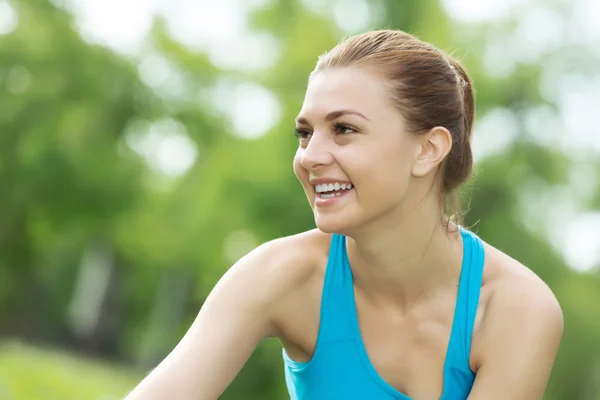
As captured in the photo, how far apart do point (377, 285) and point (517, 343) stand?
45 cm

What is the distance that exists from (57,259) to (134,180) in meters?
7.96

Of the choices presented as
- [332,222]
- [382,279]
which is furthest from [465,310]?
[332,222]

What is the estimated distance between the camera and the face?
2.43 metres

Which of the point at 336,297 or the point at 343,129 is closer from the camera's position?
the point at 343,129

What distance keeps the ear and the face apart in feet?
0.28

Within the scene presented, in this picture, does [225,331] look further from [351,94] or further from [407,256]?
[351,94]

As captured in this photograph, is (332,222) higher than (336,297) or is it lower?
higher

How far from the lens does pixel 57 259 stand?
22734 mm

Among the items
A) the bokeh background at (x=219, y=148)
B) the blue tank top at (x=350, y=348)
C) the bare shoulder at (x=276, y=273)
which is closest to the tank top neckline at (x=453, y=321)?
the blue tank top at (x=350, y=348)

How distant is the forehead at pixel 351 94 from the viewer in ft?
8.04

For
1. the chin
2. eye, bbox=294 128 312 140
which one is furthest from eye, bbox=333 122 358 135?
the chin

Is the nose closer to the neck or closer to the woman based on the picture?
the woman

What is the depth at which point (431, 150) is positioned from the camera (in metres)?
2.62

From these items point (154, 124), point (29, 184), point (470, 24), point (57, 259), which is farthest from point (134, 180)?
point (57, 259)
